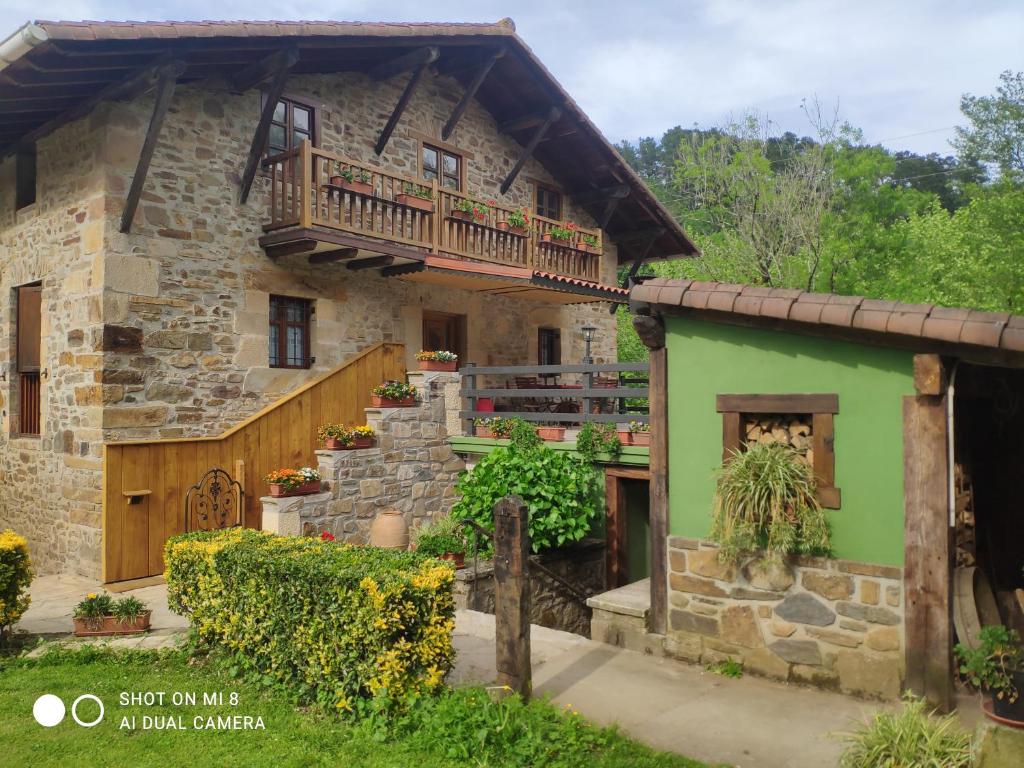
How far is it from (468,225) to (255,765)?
9.35m

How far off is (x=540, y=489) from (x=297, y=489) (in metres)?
2.92

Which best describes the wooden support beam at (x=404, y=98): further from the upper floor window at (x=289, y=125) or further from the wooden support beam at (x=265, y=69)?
the wooden support beam at (x=265, y=69)

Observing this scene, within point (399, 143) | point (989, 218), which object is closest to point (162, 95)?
point (399, 143)

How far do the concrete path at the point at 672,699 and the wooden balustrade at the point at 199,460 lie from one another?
4.24 ft

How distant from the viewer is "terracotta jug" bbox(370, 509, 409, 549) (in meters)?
9.52

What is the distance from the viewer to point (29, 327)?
420 inches

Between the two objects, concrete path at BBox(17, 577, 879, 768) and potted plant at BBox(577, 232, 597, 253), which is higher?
potted plant at BBox(577, 232, 597, 253)

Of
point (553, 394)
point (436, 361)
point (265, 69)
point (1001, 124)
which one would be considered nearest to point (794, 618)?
point (553, 394)

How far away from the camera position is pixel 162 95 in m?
8.48

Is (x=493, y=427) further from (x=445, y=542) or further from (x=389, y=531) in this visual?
(x=445, y=542)

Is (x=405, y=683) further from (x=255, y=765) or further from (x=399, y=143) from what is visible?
(x=399, y=143)

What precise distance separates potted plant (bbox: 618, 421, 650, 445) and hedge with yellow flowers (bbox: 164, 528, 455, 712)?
4383mm

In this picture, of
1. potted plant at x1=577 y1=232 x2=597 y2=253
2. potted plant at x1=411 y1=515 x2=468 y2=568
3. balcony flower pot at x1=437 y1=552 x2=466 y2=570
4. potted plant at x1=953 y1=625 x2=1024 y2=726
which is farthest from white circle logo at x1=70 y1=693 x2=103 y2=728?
potted plant at x1=577 y1=232 x2=597 y2=253

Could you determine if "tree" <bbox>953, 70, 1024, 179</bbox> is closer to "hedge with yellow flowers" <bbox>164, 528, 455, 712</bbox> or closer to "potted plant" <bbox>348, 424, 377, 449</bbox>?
"potted plant" <bbox>348, 424, 377, 449</bbox>
